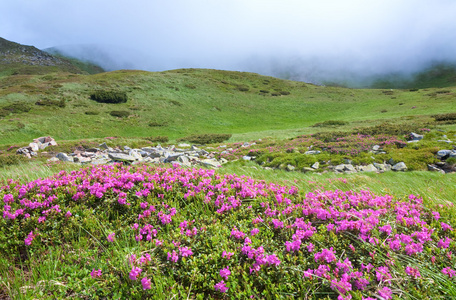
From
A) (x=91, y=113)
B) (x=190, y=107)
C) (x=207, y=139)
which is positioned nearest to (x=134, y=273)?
(x=207, y=139)

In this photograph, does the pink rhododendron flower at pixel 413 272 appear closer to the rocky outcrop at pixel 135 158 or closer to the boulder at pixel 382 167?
the rocky outcrop at pixel 135 158

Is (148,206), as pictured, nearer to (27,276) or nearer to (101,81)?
(27,276)

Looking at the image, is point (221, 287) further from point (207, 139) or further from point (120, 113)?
point (120, 113)

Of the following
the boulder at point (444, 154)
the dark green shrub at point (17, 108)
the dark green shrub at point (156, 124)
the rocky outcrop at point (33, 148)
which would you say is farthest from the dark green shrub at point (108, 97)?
the boulder at point (444, 154)

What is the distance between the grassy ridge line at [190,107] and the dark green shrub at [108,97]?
170cm

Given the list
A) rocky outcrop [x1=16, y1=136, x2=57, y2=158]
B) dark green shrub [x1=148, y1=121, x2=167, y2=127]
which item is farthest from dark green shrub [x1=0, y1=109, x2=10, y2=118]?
dark green shrub [x1=148, y1=121, x2=167, y2=127]

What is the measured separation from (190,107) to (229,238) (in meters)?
51.8

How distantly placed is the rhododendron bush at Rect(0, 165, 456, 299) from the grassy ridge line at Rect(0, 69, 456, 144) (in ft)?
106

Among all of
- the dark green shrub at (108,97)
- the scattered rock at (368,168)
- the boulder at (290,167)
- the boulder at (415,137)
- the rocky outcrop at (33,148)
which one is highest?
the dark green shrub at (108,97)

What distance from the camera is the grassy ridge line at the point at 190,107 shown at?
122 ft

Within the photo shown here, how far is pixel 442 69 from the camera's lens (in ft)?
631

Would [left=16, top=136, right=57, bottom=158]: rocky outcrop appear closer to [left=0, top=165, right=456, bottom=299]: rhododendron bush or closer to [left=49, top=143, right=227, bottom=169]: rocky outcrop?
[left=49, top=143, right=227, bottom=169]: rocky outcrop

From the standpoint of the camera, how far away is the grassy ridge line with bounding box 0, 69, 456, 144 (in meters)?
37.1

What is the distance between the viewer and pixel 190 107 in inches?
2090
